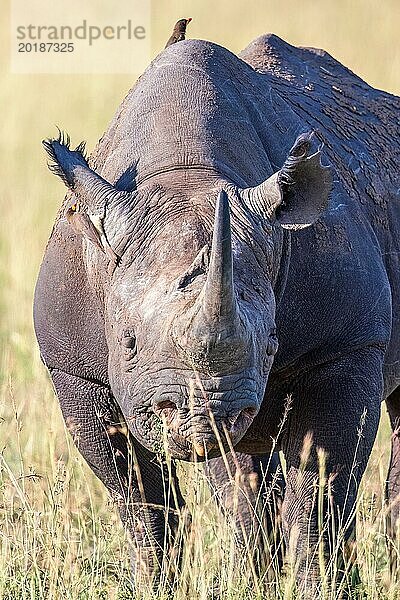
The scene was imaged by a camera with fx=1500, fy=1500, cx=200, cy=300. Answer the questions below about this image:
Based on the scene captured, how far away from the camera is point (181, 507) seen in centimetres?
591

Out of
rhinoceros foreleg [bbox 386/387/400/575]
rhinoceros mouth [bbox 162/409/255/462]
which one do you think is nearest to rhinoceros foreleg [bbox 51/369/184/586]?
rhinoceros mouth [bbox 162/409/255/462]

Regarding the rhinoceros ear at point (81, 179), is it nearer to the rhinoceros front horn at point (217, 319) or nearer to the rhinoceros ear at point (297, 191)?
the rhinoceros ear at point (297, 191)

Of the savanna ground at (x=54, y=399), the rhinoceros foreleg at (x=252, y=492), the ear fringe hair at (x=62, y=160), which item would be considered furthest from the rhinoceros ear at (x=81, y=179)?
the rhinoceros foreleg at (x=252, y=492)

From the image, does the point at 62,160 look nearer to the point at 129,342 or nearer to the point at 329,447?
the point at 129,342

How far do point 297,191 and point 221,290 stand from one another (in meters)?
0.85

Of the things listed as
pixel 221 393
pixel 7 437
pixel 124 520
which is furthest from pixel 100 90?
pixel 221 393

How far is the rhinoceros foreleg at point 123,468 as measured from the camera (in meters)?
5.78

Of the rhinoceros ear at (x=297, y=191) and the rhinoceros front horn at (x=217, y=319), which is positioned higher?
the rhinoceros ear at (x=297, y=191)

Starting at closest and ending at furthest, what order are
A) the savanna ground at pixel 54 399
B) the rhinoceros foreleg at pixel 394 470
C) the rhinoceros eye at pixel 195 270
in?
the rhinoceros eye at pixel 195 270 < the savanna ground at pixel 54 399 < the rhinoceros foreleg at pixel 394 470

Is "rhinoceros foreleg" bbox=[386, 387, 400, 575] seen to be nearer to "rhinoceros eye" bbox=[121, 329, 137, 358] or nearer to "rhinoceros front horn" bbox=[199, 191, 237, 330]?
"rhinoceros eye" bbox=[121, 329, 137, 358]

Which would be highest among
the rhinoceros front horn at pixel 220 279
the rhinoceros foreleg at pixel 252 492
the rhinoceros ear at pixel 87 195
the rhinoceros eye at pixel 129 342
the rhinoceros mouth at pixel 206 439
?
the rhinoceros ear at pixel 87 195

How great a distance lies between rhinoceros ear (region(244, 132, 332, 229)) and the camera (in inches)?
195

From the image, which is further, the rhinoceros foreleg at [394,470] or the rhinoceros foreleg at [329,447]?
the rhinoceros foreleg at [394,470]

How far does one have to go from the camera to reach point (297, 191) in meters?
5.07
